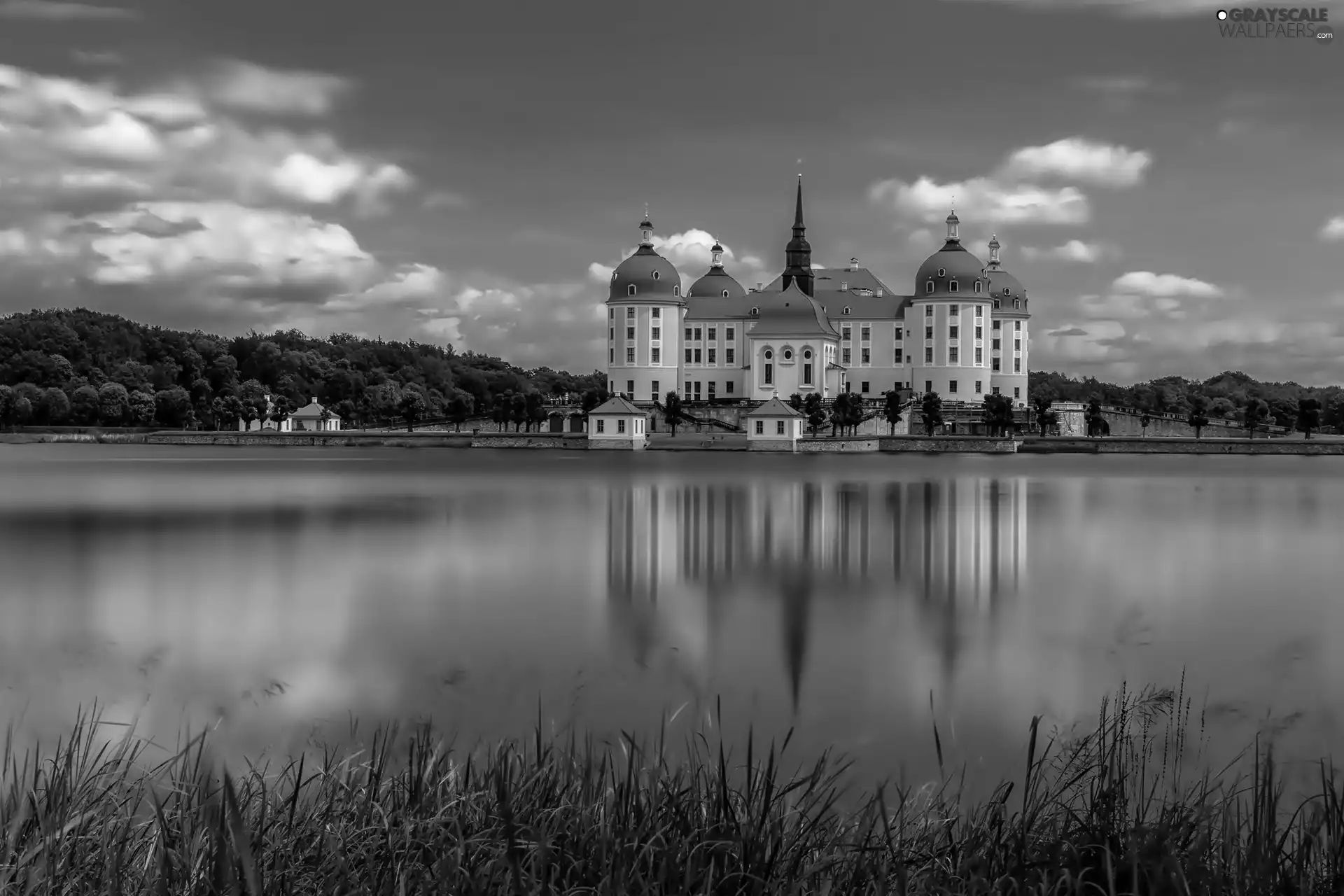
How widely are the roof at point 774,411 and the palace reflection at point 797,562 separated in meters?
34.5

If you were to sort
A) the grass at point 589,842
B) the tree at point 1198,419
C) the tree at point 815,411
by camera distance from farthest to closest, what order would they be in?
the tree at point 1198,419 < the tree at point 815,411 < the grass at point 589,842

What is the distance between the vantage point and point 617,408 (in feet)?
234

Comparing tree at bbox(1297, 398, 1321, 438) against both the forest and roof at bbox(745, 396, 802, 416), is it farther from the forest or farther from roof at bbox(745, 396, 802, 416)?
roof at bbox(745, 396, 802, 416)

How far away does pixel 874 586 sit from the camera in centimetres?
1509

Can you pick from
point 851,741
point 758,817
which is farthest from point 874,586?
point 758,817

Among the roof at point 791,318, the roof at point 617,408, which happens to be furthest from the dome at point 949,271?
the roof at point 617,408

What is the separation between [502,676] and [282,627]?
351 centimetres

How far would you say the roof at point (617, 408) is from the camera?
70.8m

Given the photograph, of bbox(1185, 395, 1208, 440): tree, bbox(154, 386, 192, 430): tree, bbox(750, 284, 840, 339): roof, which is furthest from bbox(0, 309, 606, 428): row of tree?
bbox(1185, 395, 1208, 440): tree

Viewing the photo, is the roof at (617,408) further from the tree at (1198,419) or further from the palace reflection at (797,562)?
the palace reflection at (797,562)

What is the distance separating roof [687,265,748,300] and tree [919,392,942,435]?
19.7 meters

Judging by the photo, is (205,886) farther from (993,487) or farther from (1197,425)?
(1197,425)

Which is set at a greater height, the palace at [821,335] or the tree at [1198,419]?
the palace at [821,335]

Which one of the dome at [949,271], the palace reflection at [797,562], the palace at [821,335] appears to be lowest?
the palace reflection at [797,562]
